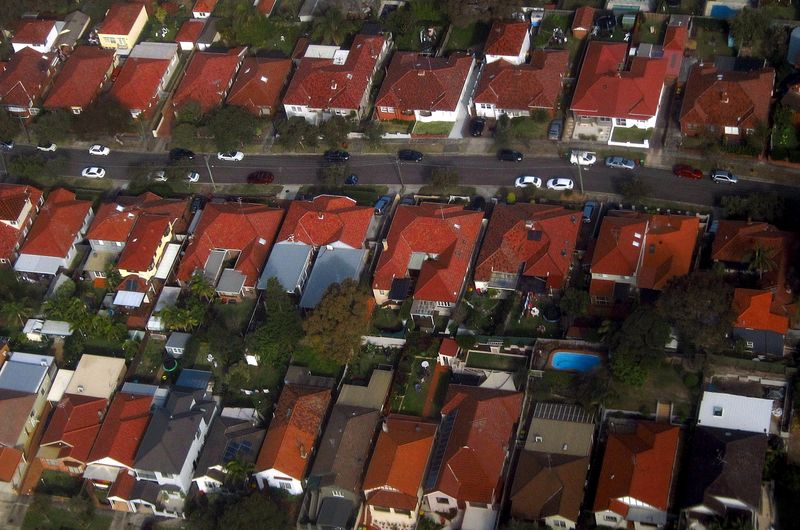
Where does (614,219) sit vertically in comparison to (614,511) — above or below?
above

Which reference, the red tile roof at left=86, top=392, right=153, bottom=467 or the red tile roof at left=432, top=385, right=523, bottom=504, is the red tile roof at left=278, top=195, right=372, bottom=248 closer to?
the red tile roof at left=432, top=385, right=523, bottom=504

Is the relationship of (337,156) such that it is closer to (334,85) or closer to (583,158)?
(334,85)

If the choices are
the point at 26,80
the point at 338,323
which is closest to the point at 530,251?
the point at 338,323

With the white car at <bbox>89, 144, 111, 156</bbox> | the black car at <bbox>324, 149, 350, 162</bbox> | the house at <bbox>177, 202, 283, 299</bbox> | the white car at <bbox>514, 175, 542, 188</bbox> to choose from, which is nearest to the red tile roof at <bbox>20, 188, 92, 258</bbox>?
the white car at <bbox>89, 144, 111, 156</bbox>

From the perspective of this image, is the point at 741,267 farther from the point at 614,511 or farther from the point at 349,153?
the point at 349,153

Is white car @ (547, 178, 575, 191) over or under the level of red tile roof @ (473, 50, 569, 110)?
under

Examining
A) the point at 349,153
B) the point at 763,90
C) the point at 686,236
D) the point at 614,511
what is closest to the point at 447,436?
the point at 614,511
